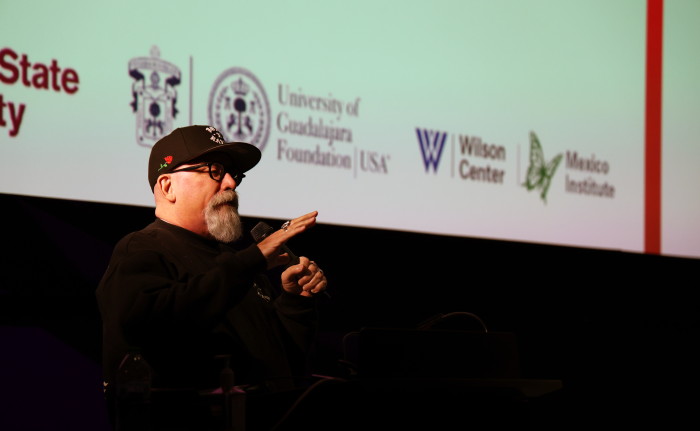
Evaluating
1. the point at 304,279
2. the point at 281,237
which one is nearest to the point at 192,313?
the point at 281,237

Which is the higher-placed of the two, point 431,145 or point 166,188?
point 431,145

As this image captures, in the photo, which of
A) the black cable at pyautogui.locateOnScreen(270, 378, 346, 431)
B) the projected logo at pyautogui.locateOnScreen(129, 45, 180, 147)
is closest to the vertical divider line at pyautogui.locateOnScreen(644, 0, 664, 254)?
the projected logo at pyautogui.locateOnScreen(129, 45, 180, 147)

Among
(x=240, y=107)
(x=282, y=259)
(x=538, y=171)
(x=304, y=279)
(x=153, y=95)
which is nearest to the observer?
(x=282, y=259)

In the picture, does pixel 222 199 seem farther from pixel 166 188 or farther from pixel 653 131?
pixel 653 131

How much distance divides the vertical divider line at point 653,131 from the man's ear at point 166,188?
8.71 ft

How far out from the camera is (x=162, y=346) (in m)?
1.60

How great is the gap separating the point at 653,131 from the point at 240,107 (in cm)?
229

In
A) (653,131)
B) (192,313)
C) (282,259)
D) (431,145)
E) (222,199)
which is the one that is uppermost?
Result: (653,131)

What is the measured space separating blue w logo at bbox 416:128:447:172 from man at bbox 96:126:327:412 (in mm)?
1165

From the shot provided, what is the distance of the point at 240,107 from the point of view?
8.64 feet

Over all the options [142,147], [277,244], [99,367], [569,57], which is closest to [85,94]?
[142,147]

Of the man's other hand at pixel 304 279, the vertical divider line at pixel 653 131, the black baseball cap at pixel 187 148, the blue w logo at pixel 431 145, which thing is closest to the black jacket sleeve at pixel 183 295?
the man's other hand at pixel 304 279

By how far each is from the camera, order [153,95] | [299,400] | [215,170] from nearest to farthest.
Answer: [299,400]
[215,170]
[153,95]

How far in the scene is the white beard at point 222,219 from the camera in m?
1.86
